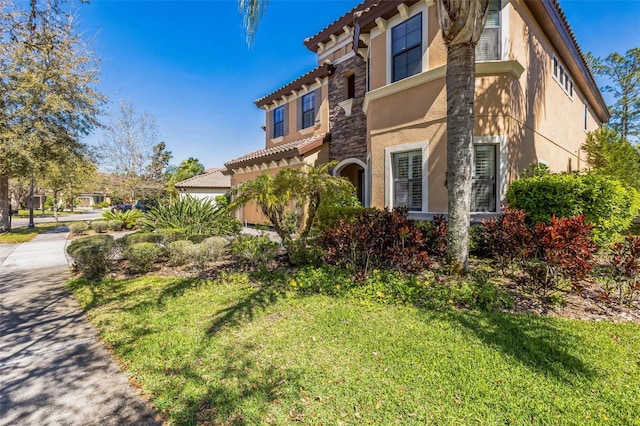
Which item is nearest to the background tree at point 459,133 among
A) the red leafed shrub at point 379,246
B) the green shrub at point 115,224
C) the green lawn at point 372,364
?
the red leafed shrub at point 379,246

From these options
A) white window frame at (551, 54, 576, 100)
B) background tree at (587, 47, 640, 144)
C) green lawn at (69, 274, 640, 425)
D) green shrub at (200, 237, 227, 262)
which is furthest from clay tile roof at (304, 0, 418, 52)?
background tree at (587, 47, 640, 144)

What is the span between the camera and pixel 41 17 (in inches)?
227

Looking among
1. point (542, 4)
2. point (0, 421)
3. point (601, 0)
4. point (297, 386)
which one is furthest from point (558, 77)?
point (0, 421)

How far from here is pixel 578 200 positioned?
24.4ft

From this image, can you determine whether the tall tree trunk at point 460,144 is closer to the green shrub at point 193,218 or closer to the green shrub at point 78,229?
the green shrub at point 193,218

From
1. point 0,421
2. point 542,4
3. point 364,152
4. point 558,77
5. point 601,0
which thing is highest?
point 601,0

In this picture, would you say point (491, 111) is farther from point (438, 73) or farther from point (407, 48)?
point (407, 48)

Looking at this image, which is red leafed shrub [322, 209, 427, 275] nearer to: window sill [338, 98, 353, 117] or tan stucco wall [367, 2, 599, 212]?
tan stucco wall [367, 2, 599, 212]

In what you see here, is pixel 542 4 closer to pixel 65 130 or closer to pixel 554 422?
pixel 554 422

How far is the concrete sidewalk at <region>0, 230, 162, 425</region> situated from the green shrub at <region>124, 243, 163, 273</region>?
1.66 m

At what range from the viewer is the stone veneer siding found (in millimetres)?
14023

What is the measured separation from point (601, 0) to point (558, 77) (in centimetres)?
334

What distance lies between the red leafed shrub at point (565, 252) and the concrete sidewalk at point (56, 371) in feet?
19.8

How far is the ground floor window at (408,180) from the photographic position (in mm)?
10000
